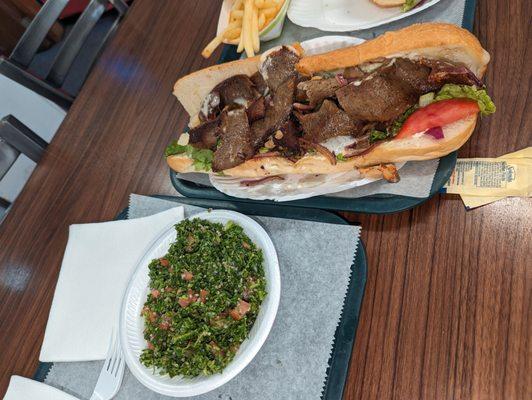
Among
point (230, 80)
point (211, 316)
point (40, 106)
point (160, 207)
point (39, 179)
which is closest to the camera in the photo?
point (211, 316)

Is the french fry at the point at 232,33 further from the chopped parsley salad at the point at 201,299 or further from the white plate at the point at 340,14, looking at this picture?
the chopped parsley salad at the point at 201,299

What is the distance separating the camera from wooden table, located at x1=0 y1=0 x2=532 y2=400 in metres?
1.44

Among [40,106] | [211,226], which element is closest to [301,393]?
[211,226]

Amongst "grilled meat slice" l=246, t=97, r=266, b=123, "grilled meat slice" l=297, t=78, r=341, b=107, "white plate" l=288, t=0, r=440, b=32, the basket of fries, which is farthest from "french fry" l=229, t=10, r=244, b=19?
"grilled meat slice" l=297, t=78, r=341, b=107

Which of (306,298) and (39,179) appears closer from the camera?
(306,298)

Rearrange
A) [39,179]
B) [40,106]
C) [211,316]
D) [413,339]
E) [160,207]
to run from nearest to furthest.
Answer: [413,339], [211,316], [160,207], [39,179], [40,106]

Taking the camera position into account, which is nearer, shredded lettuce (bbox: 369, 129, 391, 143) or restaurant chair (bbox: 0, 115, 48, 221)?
shredded lettuce (bbox: 369, 129, 391, 143)

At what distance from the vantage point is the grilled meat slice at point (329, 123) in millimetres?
1701

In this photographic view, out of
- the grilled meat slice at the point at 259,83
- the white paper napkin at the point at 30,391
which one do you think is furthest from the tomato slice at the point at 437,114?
the white paper napkin at the point at 30,391

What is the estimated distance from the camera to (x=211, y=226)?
1.82 m

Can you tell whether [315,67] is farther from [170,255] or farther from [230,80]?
[170,255]

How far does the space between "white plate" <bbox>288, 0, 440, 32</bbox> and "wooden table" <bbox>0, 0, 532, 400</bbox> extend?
413 mm

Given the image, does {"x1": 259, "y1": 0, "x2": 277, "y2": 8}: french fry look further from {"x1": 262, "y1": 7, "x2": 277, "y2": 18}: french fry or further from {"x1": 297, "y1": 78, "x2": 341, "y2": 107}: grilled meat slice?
{"x1": 297, "y1": 78, "x2": 341, "y2": 107}: grilled meat slice

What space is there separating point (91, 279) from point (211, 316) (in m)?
0.76
